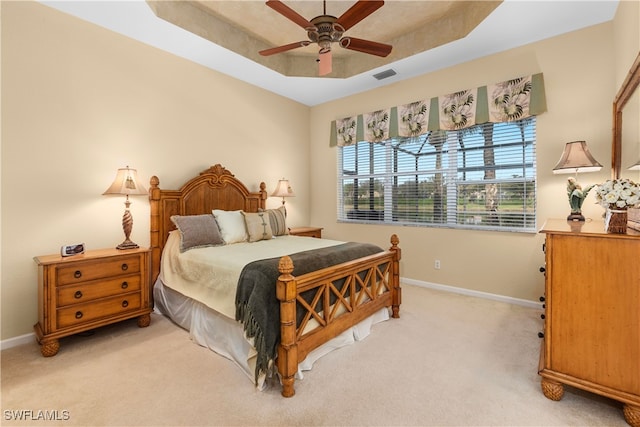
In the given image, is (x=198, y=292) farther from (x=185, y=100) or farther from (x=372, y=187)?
(x=372, y=187)

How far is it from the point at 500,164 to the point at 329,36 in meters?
2.62

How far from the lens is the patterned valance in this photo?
334cm

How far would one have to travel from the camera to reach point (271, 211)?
4.00 m

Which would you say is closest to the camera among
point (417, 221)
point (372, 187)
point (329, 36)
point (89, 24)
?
point (329, 36)

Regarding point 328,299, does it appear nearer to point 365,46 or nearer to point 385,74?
point 365,46

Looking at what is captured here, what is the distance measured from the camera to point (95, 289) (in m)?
2.58

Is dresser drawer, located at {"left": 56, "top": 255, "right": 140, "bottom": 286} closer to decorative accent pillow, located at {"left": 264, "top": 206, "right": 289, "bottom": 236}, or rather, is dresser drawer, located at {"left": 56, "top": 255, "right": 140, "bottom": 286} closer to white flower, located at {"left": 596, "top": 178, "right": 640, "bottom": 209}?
decorative accent pillow, located at {"left": 264, "top": 206, "right": 289, "bottom": 236}

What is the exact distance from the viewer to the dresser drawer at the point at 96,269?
95.1 inches

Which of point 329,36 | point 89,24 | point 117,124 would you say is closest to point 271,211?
point 117,124

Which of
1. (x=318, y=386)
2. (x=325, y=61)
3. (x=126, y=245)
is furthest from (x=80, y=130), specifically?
(x=318, y=386)

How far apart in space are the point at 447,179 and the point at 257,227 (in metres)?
2.66

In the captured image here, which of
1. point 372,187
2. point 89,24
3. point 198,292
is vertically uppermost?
point 89,24

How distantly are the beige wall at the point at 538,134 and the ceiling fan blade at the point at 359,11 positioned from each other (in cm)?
202

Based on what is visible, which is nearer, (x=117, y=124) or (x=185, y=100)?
(x=117, y=124)
